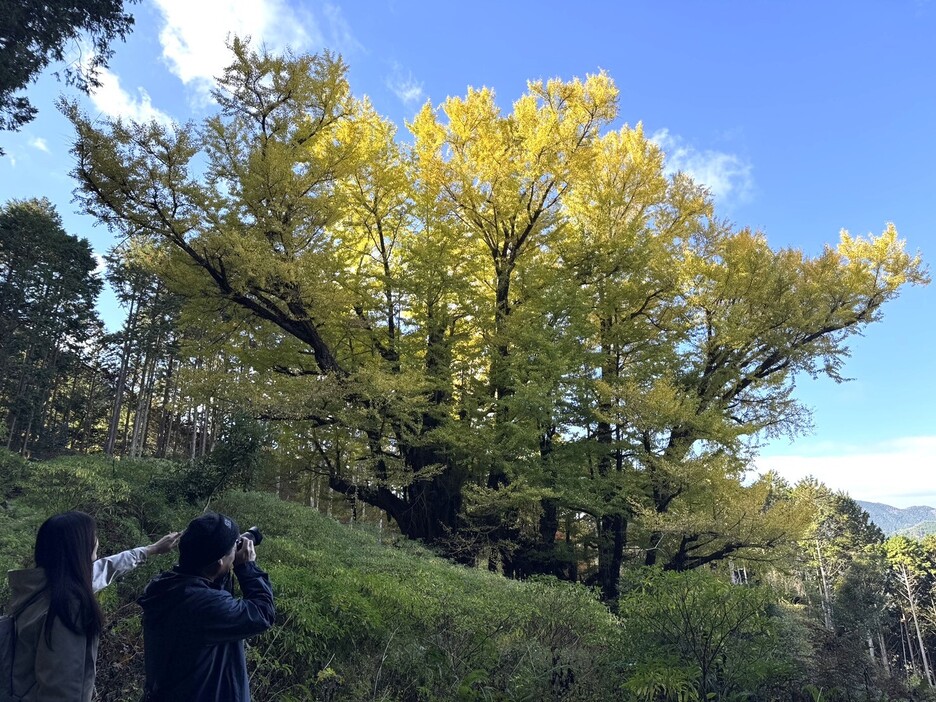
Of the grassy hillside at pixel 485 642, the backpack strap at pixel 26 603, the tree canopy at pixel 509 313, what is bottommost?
the grassy hillside at pixel 485 642

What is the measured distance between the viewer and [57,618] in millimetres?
2070

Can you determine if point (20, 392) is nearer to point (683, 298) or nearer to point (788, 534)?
point (683, 298)

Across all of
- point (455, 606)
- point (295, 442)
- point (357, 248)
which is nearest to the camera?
point (455, 606)

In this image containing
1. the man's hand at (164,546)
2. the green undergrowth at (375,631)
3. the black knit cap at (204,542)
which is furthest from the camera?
the green undergrowth at (375,631)

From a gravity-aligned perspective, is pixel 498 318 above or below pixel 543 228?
below

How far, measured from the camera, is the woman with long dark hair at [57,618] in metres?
2.05

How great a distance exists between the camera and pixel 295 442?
13.2m

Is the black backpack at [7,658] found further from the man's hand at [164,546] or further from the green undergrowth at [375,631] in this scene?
the green undergrowth at [375,631]

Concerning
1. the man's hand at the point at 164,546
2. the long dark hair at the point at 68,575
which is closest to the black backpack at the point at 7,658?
the long dark hair at the point at 68,575

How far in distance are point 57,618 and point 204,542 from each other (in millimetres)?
712

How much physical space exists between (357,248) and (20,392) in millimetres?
17704

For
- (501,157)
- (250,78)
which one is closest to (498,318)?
(501,157)

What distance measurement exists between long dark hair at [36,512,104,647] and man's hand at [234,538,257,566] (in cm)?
61

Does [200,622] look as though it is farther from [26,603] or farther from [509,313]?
[509,313]
